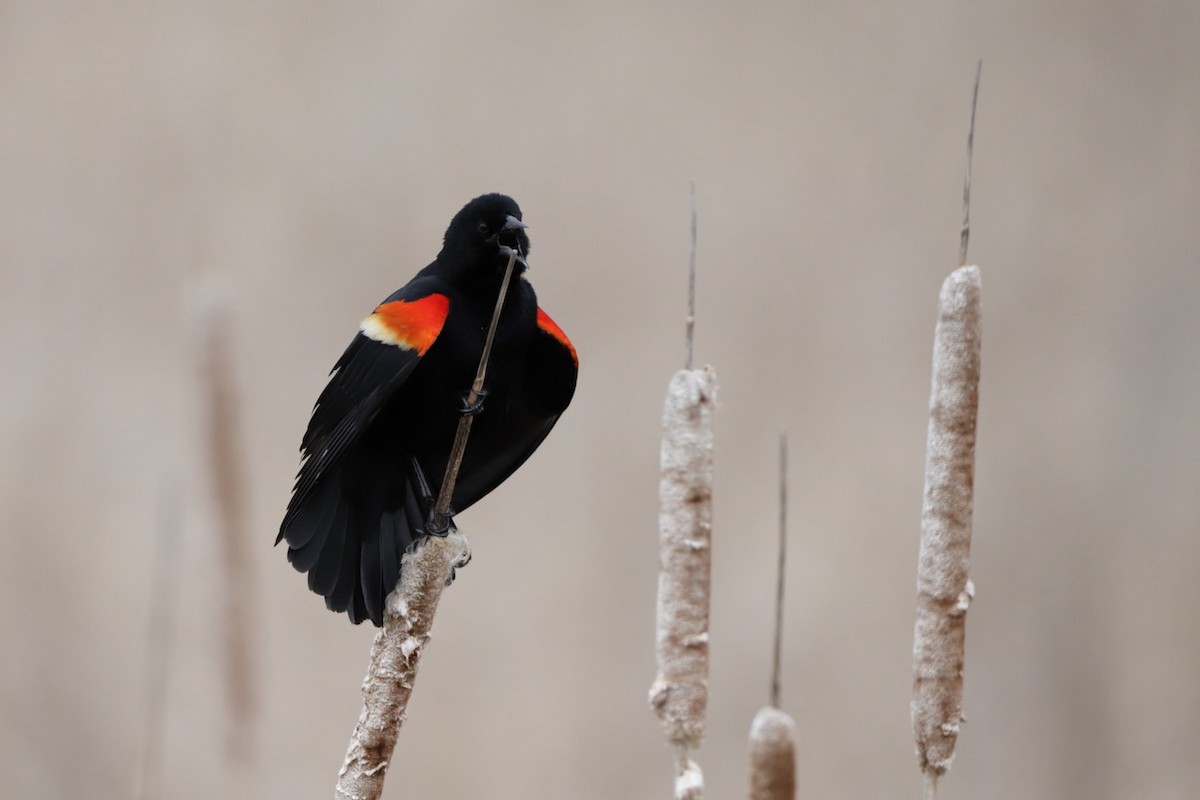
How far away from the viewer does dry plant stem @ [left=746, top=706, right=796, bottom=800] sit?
0.86 m

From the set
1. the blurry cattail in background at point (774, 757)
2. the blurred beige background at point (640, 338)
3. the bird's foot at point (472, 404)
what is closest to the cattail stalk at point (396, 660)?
the bird's foot at point (472, 404)

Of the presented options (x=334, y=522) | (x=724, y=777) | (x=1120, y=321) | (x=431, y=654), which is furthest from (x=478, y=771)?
(x=1120, y=321)

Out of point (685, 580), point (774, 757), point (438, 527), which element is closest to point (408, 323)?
point (438, 527)

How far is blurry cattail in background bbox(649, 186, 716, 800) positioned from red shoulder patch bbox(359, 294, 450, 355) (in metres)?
0.62

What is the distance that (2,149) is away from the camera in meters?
3.86

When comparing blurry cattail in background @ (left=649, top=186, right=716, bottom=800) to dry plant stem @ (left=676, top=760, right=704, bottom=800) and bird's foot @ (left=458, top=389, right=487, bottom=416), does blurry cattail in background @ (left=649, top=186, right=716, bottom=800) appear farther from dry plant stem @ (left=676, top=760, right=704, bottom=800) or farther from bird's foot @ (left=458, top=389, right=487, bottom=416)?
bird's foot @ (left=458, top=389, right=487, bottom=416)

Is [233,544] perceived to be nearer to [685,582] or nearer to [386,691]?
[386,691]

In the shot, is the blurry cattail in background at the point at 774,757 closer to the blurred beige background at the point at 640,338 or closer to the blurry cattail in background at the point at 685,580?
the blurry cattail in background at the point at 685,580

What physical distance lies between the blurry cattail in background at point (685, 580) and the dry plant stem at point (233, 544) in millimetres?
560

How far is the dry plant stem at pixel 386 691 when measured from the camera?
3.65 ft

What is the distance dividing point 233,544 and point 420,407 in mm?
369

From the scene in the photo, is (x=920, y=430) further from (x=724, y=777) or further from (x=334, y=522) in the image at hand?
(x=334, y=522)

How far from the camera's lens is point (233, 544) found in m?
1.39

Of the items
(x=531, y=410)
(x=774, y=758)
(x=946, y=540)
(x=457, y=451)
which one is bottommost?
(x=774, y=758)
